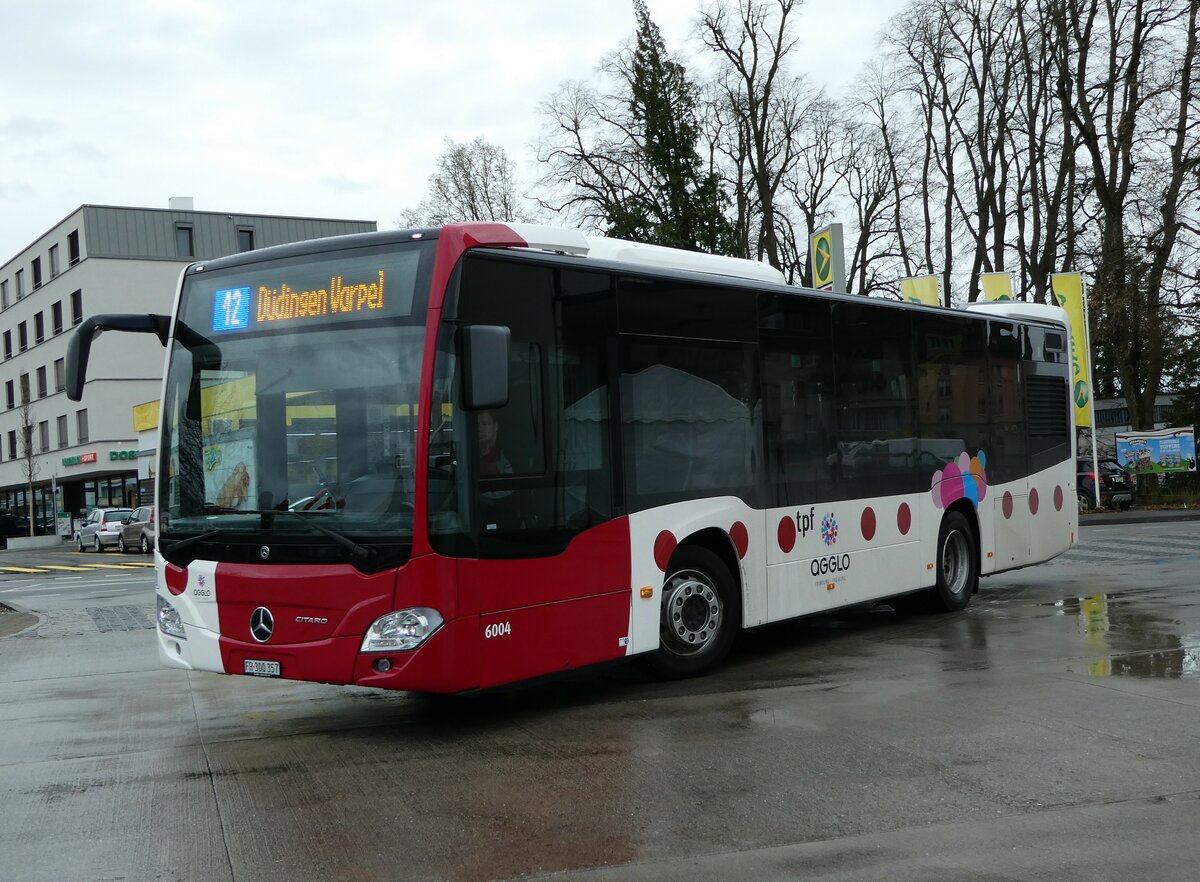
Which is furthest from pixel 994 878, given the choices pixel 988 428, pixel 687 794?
pixel 988 428

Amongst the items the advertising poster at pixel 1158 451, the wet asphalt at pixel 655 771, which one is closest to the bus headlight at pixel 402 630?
the wet asphalt at pixel 655 771

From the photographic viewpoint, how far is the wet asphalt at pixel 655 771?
4.98 meters

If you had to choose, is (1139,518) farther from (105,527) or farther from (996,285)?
→ (105,527)

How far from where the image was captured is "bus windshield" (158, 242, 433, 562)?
22.9ft

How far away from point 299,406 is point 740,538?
359 cm

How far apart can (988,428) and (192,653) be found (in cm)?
861

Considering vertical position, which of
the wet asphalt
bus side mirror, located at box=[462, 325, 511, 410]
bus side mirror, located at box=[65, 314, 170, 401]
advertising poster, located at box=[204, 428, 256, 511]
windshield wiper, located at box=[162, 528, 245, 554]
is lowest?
the wet asphalt

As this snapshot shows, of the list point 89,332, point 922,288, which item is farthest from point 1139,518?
point 89,332

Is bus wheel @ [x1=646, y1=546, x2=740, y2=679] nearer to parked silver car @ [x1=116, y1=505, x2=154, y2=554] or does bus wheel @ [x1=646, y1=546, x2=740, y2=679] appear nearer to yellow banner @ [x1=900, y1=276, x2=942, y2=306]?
yellow banner @ [x1=900, y1=276, x2=942, y2=306]

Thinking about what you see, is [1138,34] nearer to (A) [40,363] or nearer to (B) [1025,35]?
(B) [1025,35]

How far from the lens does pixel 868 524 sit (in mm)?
10812

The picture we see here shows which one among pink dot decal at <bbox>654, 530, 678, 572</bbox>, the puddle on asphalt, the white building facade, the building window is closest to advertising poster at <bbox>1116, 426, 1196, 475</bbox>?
the puddle on asphalt

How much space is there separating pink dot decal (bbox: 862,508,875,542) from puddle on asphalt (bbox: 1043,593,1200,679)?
1984mm

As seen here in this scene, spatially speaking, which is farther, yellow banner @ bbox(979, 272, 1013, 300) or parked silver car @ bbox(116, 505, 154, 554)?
parked silver car @ bbox(116, 505, 154, 554)
